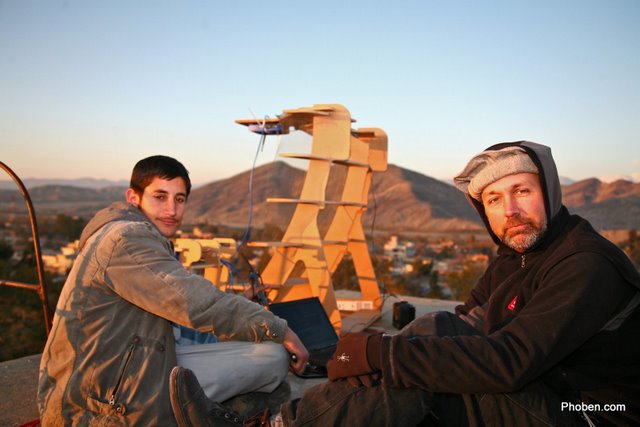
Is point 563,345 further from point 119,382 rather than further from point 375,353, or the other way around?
point 119,382

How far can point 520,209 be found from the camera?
82.4 inches

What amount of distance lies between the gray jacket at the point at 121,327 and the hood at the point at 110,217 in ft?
0.31

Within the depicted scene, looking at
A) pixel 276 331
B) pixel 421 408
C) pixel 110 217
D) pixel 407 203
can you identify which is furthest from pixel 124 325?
pixel 407 203

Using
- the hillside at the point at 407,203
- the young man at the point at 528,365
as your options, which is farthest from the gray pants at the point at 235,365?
the hillside at the point at 407,203

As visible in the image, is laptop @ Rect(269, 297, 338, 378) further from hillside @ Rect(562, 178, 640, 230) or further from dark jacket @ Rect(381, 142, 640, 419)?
hillside @ Rect(562, 178, 640, 230)

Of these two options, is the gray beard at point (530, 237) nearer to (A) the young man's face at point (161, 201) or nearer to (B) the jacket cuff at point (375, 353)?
(B) the jacket cuff at point (375, 353)

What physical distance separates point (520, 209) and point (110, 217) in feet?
5.95

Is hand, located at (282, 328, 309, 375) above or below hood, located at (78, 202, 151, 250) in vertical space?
below

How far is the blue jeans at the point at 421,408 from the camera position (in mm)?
1653

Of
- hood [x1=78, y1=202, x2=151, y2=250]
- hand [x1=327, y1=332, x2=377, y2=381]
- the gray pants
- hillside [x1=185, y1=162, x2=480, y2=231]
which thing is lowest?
hillside [x1=185, y1=162, x2=480, y2=231]

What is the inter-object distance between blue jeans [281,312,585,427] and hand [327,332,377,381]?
63mm

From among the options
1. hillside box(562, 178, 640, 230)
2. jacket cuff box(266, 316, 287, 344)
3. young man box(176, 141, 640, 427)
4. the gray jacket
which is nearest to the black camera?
jacket cuff box(266, 316, 287, 344)

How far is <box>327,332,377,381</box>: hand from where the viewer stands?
5.60 ft

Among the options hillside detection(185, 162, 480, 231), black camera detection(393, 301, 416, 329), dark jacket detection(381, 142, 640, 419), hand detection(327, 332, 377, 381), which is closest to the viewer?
dark jacket detection(381, 142, 640, 419)
